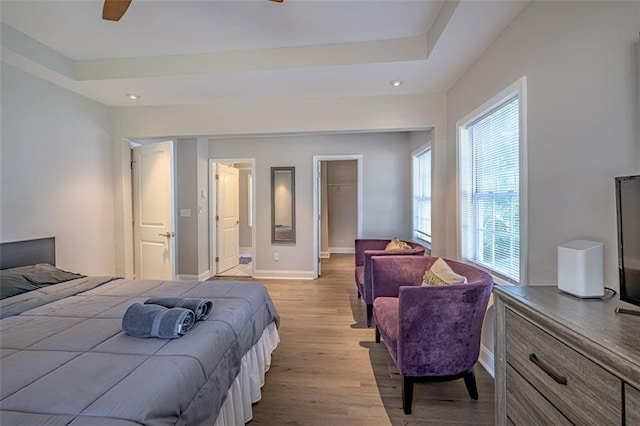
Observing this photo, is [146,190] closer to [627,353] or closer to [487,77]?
[487,77]

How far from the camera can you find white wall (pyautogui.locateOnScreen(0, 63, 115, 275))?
2498 mm

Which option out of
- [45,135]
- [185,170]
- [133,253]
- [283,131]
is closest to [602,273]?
[283,131]

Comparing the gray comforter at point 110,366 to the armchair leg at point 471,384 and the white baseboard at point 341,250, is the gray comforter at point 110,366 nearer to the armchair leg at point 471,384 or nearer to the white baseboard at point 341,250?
the armchair leg at point 471,384

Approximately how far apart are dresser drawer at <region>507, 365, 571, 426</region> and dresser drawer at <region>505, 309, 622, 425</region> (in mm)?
25

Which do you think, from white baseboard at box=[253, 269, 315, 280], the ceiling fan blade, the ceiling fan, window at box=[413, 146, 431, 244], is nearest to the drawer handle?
the ceiling fan

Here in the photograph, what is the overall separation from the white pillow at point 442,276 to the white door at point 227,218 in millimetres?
4026

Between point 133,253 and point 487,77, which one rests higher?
point 487,77

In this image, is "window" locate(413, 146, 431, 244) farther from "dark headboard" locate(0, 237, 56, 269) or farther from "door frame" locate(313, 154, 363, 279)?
"dark headboard" locate(0, 237, 56, 269)

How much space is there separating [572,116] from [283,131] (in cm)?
266

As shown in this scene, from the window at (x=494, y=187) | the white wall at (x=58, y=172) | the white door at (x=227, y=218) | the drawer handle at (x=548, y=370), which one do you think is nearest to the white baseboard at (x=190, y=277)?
the white door at (x=227, y=218)

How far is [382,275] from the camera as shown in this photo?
2.73 meters

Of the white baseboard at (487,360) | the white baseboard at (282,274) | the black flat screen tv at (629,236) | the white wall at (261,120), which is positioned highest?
the white wall at (261,120)

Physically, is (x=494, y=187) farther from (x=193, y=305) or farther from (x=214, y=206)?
(x=214, y=206)

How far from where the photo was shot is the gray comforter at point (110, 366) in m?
0.91
